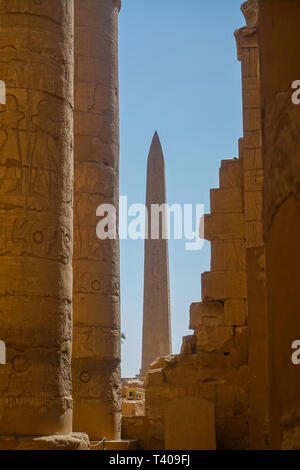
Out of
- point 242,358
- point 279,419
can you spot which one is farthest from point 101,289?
point 279,419

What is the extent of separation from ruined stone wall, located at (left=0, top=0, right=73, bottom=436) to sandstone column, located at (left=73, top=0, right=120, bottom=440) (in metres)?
4.51

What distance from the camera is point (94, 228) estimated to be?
45.4 feet

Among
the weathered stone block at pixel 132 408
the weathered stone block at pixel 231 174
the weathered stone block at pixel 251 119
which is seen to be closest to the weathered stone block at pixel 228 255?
the weathered stone block at pixel 231 174

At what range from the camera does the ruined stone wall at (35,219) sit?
27.3 ft

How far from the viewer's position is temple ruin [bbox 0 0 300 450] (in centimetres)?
386

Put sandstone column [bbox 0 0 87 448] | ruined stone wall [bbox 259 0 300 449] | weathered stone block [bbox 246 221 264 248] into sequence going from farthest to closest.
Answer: weathered stone block [bbox 246 221 264 248] → sandstone column [bbox 0 0 87 448] → ruined stone wall [bbox 259 0 300 449]

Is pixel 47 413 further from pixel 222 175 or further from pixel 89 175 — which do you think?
pixel 222 175

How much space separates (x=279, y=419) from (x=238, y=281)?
1079cm

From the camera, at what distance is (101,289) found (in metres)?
13.7
